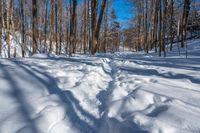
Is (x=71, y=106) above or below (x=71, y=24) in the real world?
below

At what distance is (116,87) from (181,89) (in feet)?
3.39

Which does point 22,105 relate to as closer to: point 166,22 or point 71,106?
point 71,106

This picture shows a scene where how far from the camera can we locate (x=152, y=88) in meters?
3.86

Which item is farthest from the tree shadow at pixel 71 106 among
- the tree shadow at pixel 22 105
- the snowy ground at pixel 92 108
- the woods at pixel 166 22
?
the woods at pixel 166 22

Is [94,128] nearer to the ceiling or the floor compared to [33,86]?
nearer to the floor

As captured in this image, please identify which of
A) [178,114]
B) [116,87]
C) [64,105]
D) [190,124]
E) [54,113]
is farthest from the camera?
[116,87]

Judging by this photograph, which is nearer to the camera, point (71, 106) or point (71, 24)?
point (71, 106)

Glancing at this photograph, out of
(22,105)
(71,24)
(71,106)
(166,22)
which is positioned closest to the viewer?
(22,105)

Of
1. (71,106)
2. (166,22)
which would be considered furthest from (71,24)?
(71,106)

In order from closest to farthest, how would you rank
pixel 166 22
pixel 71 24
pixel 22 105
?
pixel 22 105 → pixel 166 22 → pixel 71 24

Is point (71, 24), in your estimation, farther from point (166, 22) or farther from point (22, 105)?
point (22, 105)

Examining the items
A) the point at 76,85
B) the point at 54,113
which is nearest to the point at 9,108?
the point at 54,113

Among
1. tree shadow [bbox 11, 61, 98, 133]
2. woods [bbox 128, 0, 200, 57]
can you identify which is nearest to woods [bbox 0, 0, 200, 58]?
woods [bbox 128, 0, 200, 57]

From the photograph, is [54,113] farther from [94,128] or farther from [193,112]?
[193,112]
